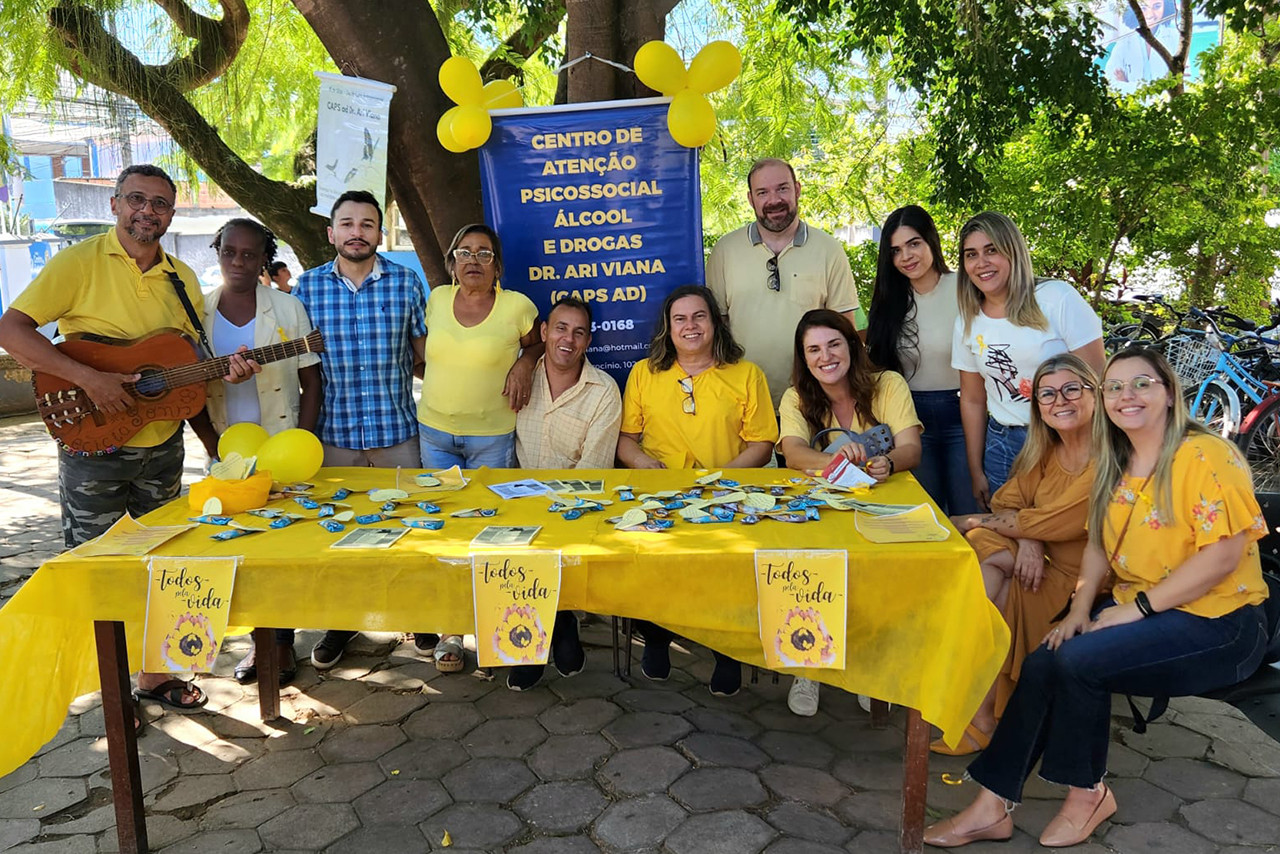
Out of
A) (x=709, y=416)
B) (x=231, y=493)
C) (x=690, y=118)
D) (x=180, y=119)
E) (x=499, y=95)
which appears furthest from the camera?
(x=180, y=119)

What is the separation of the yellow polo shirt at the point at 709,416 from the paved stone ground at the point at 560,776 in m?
0.88

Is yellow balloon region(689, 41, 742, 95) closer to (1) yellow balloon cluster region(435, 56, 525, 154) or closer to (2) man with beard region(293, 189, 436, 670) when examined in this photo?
(1) yellow balloon cluster region(435, 56, 525, 154)

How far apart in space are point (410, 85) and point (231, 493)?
7.84 feet

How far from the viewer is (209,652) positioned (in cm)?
241

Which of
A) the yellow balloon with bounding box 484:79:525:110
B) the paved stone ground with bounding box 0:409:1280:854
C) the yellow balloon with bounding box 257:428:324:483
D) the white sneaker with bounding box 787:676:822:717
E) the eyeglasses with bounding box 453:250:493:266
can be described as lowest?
the paved stone ground with bounding box 0:409:1280:854

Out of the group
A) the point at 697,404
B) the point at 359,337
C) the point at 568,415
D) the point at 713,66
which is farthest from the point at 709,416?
the point at 713,66

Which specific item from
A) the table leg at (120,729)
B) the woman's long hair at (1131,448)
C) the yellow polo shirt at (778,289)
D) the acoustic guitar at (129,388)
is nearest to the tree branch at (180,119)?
the acoustic guitar at (129,388)

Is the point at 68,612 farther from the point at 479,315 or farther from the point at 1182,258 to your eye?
the point at 1182,258

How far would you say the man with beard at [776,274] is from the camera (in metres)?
3.93

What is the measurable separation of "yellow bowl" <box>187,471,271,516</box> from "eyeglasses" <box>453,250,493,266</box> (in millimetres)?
1159

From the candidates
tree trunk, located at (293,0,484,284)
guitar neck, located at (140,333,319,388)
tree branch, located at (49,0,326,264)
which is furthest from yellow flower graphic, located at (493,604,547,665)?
tree branch, located at (49,0,326,264)

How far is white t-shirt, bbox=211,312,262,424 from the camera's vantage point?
3.68 metres

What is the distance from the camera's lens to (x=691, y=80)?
4.03 metres

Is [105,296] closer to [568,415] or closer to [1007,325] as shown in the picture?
[568,415]
